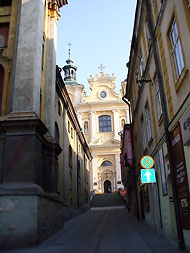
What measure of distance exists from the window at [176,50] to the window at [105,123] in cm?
4509

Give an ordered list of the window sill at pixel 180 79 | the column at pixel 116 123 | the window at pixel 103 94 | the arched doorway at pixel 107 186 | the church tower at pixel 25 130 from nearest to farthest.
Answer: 1. the window sill at pixel 180 79
2. the church tower at pixel 25 130
3. the arched doorway at pixel 107 186
4. the column at pixel 116 123
5. the window at pixel 103 94

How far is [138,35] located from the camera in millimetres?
15516

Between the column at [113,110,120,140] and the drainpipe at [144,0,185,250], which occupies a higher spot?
the column at [113,110,120,140]

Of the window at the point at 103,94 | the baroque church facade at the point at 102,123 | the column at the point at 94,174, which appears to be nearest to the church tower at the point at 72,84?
the baroque church facade at the point at 102,123

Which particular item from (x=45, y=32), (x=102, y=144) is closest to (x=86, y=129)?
(x=102, y=144)

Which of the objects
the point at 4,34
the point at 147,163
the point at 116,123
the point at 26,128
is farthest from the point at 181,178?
the point at 116,123

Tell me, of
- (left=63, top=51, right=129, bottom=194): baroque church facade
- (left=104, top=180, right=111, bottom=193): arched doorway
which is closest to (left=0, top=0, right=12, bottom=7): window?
(left=63, top=51, right=129, bottom=194): baroque church facade

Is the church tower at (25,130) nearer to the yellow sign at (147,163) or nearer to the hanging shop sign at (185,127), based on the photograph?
the yellow sign at (147,163)

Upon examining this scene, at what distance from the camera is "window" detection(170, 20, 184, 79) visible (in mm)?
8586

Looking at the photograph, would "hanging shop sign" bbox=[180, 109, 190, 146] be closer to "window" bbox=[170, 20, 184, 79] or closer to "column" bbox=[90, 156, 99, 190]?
"window" bbox=[170, 20, 184, 79]

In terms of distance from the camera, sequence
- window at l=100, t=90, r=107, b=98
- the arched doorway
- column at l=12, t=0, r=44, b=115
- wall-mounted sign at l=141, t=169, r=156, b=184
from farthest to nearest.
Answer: window at l=100, t=90, r=107, b=98, the arched doorway, column at l=12, t=0, r=44, b=115, wall-mounted sign at l=141, t=169, r=156, b=184

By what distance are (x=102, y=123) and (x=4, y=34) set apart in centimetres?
4102

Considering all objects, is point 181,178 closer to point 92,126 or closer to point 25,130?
point 25,130

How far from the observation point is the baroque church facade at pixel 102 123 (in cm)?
5128
